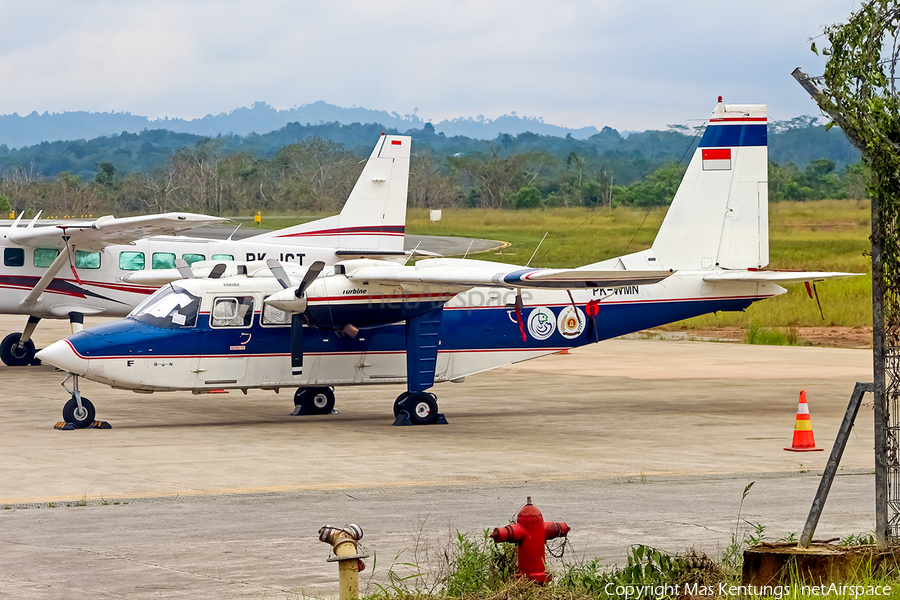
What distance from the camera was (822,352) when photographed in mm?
29172

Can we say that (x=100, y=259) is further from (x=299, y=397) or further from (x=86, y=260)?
(x=299, y=397)

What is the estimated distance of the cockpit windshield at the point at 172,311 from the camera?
17.3 meters

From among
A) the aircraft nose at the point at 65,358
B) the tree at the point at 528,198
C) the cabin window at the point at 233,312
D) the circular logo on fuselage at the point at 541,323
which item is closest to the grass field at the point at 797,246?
the tree at the point at 528,198

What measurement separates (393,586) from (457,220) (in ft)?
143

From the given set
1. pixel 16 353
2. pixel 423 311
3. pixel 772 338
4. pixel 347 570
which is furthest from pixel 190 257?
pixel 347 570

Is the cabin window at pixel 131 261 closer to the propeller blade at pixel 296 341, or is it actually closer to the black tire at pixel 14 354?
the black tire at pixel 14 354

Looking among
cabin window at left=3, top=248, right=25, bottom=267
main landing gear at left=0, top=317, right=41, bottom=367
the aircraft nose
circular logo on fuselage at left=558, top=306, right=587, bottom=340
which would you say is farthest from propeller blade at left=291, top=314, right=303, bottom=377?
main landing gear at left=0, top=317, right=41, bottom=367

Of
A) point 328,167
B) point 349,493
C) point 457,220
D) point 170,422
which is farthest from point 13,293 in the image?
point 328,167

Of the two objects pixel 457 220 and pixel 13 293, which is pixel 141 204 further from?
pixel 13 293

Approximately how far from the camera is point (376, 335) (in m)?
18.3

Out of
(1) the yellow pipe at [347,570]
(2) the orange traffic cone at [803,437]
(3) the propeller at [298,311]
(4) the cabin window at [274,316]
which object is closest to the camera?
(1) the yellow pipe at [347,570]

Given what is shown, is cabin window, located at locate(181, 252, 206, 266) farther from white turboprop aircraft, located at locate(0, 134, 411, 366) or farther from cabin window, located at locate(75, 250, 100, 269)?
cabin window, located at locate(75, 250, 100, 269)

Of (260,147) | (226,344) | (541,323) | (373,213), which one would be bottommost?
(226,344)

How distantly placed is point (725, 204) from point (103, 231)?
40.0 ft
